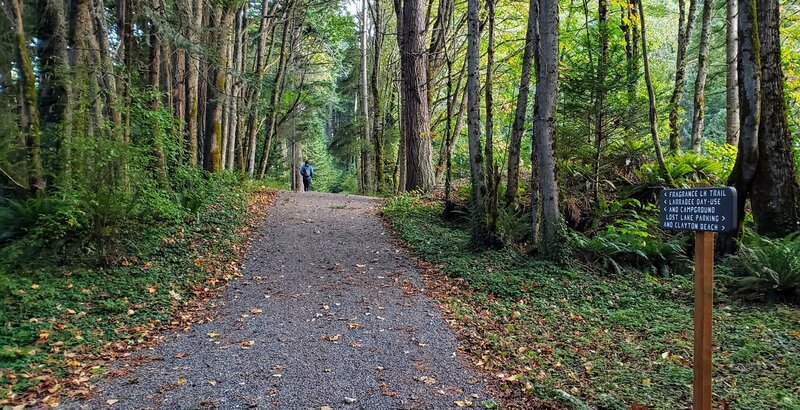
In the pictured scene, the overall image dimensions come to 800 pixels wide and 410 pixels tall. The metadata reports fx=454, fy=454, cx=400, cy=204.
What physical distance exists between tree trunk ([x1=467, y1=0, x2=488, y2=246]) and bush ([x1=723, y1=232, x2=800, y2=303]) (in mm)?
3933

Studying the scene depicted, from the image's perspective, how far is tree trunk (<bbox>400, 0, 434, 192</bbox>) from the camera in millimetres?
13648

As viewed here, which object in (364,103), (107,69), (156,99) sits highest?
(364,103)

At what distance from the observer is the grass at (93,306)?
411cm

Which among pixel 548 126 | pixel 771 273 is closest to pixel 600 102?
pixel 548 126

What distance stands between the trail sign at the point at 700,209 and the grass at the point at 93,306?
5.00 m

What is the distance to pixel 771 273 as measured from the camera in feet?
19.8

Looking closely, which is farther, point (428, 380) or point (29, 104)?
point (29, 104)

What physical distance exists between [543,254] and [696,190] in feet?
15.8

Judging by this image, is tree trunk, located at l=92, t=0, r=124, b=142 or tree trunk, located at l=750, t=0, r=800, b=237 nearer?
tree trunk, located at l=750, t=0, r=800, b=237

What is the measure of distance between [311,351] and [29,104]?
6.12 metres

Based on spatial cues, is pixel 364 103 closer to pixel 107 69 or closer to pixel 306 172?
pixel 306 172

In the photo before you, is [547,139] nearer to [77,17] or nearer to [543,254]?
[543,254]

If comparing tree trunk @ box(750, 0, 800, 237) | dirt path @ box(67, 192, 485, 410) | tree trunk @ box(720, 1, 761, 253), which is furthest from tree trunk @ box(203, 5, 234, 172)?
tree trunk @ box(750, 0, 800, 237)

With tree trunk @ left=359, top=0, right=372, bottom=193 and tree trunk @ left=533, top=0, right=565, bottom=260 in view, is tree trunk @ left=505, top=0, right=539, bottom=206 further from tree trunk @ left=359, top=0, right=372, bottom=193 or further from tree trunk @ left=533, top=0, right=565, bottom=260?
tree trunk @ left=359, top=0, right=372, bottom=193
